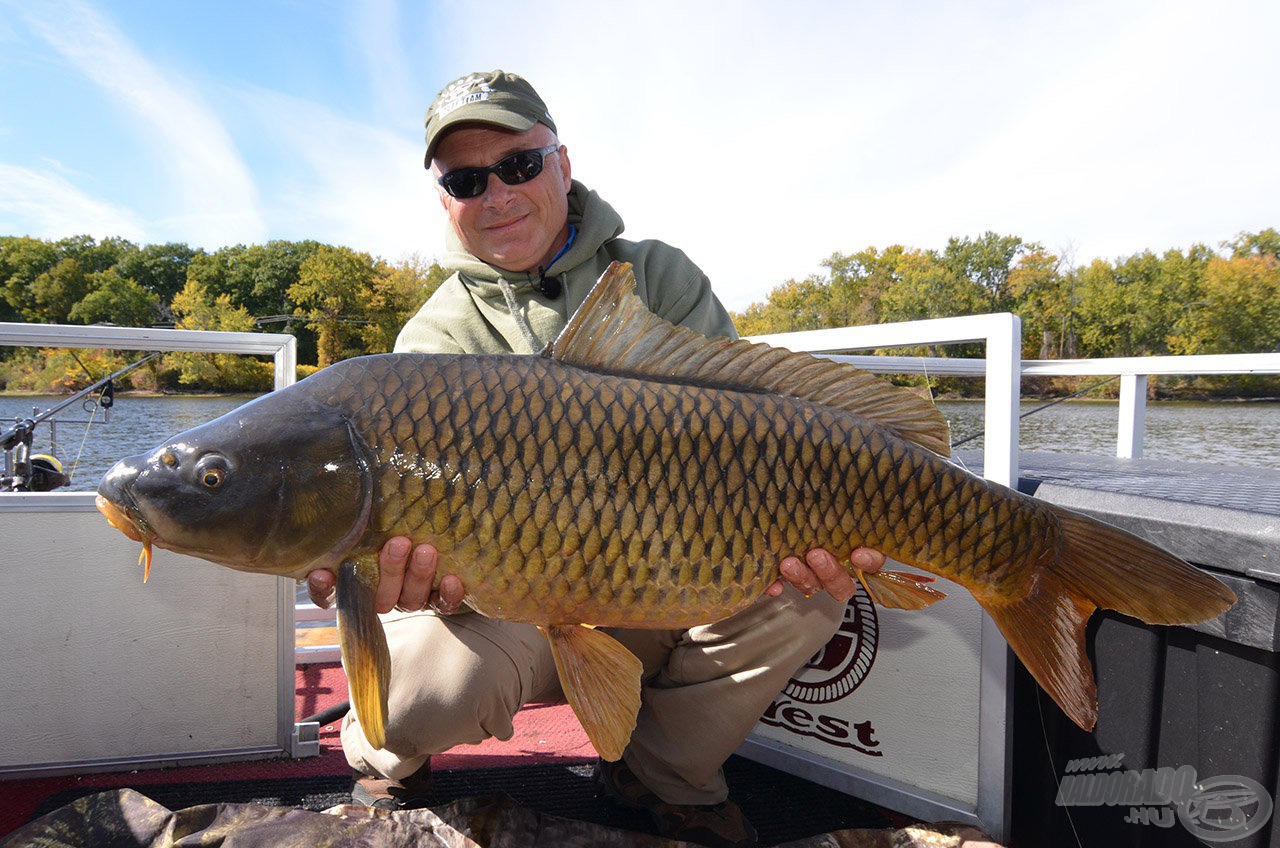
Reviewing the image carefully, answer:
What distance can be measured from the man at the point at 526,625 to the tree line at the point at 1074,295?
43.6 metres

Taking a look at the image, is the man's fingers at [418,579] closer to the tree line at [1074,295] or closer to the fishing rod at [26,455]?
the fishing rod at [26,455]

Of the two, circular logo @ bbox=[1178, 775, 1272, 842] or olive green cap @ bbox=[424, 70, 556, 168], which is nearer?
circular logo @ bbox=[1178, 775, 1272, 842]

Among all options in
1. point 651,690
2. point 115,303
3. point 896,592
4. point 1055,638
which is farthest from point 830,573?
point 115,303

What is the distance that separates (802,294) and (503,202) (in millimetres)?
60991

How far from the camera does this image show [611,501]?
1308 millimetres

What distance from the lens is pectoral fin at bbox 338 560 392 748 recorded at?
1.21m

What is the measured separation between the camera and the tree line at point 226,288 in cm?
5503

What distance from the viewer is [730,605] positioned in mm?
1399

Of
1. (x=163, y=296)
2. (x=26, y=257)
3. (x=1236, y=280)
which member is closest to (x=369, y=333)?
(x=163, y=296)

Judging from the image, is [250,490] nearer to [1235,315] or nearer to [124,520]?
[124,520]

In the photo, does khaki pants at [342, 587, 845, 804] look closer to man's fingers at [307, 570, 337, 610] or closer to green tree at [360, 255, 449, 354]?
man's fingers at [307, 570, 337, 610]

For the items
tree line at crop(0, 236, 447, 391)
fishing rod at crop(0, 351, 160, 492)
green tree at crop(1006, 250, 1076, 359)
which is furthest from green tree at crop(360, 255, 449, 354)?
fishing rod at crop(0, 351, 160, 492)

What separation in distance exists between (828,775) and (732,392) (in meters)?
1.13

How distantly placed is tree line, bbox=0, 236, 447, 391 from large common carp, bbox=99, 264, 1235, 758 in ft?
168
